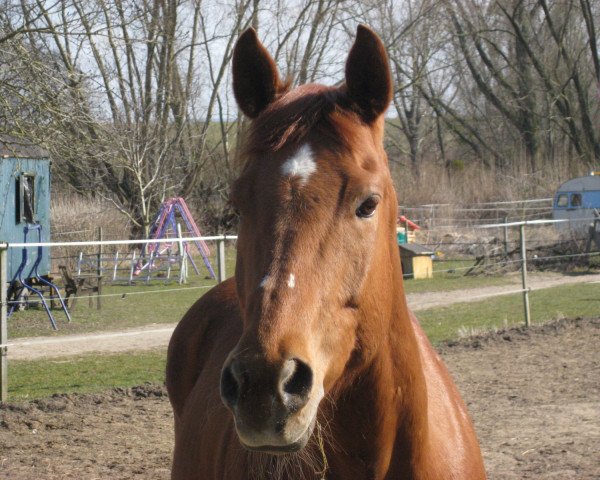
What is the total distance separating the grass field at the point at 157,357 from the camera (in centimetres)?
807

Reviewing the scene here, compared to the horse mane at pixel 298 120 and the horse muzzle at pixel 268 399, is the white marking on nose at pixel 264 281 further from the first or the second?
the horse mane at pixel 298 120

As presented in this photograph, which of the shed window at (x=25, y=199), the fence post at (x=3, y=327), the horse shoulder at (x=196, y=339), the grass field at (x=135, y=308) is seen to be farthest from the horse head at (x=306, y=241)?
the shed window at (x=25, y=199)

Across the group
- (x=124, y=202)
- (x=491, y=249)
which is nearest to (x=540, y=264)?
(x=491, y=249)

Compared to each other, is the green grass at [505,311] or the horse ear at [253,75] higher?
Result: the horse ear at [253,75]

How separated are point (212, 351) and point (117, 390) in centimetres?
415

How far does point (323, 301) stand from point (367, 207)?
300 mm

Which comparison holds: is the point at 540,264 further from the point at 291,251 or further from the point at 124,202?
the point at 291,251

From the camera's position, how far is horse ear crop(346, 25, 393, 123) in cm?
203

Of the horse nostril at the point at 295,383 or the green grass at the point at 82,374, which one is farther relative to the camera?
the green grass at the point at 82,374

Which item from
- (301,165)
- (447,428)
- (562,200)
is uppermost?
(562,200)

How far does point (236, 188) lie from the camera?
1.97 meters

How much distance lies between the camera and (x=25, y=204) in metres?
16.9

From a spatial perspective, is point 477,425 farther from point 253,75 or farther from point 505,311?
point 505,311

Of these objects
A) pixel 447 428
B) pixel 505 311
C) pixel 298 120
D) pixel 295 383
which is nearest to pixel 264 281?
pixel 295 383
